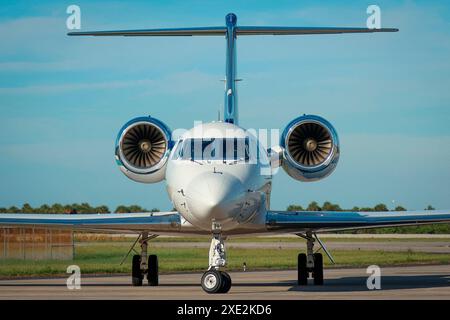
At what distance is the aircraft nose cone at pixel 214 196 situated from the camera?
60.7 feet

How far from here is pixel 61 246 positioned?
37500 mm

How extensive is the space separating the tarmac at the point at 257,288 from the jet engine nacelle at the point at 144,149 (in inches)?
108

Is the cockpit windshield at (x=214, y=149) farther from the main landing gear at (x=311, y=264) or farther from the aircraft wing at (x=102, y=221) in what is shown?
the main landing gear at (x=311, y=264)

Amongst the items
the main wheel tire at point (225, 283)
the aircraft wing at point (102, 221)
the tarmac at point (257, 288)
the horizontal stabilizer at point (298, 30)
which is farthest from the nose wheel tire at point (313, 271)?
the main wheel tire at point (225, 283)

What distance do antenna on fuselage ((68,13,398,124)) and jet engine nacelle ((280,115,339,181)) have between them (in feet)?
5.56

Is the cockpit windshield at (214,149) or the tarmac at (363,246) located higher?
the tarmac at (363,246)

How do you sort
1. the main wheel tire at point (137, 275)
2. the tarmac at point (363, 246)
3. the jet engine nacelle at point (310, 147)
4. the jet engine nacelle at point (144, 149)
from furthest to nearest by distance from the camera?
the tarmac at point (363, 246), the main wheel tire at point (137, 275), the jet engine nacelle at point (310, 147), the jet engine nacelle at point (144, 149)

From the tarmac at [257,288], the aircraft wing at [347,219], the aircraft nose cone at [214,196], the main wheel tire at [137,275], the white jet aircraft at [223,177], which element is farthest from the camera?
the main wheel tire at [137,275]

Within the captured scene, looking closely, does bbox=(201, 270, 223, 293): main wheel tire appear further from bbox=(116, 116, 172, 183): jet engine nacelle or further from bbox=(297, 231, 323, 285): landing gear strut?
bbox=(297, 231, 323, 285): landing gear strut

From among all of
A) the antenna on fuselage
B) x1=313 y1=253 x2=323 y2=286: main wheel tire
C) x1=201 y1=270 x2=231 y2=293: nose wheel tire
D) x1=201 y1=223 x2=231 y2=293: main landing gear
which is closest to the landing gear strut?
x1=313 y1=253 x2=323 y2=286: main wheel tire

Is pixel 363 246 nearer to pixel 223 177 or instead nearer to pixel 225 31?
pixel 225 31

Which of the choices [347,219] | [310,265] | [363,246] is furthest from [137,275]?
[363,246]
